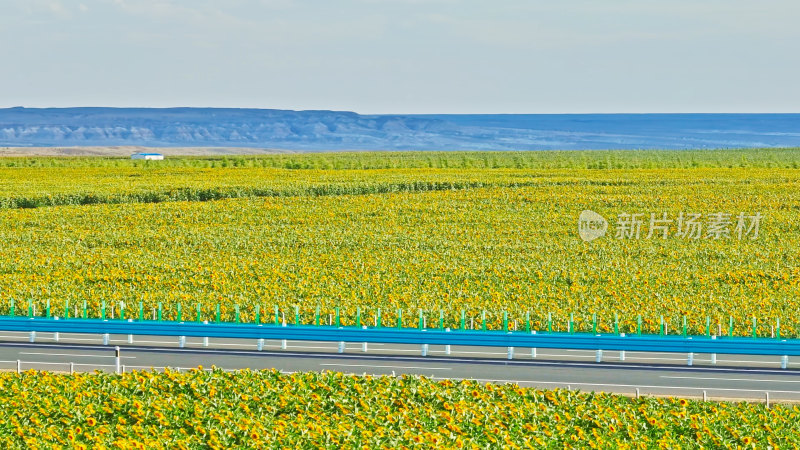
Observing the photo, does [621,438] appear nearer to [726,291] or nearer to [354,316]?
[354,316]

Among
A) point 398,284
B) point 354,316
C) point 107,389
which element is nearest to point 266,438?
point 107,389

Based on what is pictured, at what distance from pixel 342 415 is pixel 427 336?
420 inches

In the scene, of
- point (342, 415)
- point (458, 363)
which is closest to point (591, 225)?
A: point (458, 363)

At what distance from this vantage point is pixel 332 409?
70.3 feet

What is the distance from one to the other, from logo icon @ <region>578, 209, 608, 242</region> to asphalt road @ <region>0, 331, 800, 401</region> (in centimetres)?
2821

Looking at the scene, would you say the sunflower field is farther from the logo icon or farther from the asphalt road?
the logo icon

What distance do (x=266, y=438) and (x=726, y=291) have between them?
27.9 metres

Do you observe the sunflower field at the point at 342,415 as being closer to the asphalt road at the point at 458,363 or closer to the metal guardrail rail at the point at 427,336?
the asphalt road at the point at 458,363

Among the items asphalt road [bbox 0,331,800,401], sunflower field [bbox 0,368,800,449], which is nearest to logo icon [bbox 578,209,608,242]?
asphalt road [bbox 0,331,800,401]

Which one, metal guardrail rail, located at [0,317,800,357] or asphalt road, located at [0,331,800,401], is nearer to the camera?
asphalt road, located at [0,331,800,401]

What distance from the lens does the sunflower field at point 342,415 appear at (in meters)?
19.2

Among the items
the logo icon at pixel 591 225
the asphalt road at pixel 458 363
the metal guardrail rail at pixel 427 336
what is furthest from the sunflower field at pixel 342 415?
the logo icon at pixel 591 225

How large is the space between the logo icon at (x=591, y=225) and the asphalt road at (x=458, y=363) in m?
28.2

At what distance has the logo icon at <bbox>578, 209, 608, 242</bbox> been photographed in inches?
2467
